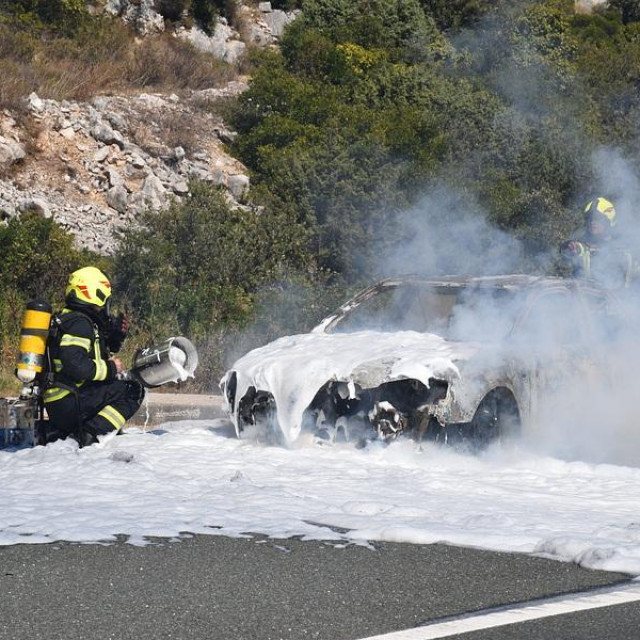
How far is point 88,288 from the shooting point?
888cm

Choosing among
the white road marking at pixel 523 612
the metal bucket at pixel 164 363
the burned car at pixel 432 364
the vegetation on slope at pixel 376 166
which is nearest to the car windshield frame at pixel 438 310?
the burned car at pixel 432 364

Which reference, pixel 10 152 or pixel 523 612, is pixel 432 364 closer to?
pixel 523 612

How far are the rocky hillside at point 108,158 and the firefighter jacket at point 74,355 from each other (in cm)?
1051

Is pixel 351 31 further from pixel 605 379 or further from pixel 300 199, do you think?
pixel 605 379

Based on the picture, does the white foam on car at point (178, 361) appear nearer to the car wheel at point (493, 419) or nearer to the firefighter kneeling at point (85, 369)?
the firefighter kneeling at point (85, 369)

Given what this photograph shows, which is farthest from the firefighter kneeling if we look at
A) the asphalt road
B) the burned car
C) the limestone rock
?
the limestone rock

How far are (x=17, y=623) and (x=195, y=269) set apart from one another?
482 inches

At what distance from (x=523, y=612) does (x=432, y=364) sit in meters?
3.58

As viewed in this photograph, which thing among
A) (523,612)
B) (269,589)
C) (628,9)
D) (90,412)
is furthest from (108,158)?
(628,9)

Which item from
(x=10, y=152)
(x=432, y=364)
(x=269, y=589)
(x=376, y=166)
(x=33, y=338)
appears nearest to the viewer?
(x=269, y=589)

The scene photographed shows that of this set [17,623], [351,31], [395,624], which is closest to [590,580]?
[395,624]

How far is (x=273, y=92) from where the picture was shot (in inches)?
1021

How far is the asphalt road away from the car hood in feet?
8.24

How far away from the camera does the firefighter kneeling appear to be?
8758mm
